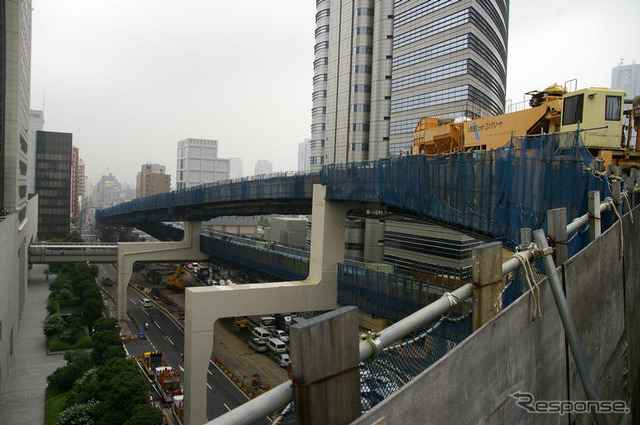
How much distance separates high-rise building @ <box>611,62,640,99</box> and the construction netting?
58473 mm

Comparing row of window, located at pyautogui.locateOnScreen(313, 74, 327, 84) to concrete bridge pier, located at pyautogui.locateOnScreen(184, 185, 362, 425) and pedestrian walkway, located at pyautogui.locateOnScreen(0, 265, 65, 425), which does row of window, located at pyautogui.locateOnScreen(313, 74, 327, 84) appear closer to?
concrete bridge pier, located at pyautogui.locateOnScreen(184, 185, 362, 425)

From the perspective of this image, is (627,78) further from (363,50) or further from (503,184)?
(503,184)

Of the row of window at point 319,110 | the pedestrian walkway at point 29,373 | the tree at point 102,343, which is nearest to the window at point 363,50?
the row of window at point 319,110

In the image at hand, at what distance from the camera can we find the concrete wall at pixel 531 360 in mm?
2793

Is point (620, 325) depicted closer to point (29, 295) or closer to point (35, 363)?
point (35, 363)

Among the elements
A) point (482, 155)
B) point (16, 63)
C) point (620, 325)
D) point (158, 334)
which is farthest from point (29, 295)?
point (620, 325)

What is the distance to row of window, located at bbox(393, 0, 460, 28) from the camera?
1447 inches

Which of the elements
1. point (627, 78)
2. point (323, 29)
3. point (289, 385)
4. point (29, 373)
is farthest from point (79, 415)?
point (627, 78)

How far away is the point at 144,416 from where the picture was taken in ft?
58.5

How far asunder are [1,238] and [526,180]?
23.7 meters

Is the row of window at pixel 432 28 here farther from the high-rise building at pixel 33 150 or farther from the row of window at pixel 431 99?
the high-rise building at pixel 33 150

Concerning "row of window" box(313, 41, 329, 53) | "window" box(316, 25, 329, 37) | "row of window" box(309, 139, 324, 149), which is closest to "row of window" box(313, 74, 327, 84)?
"row of window" box(313, 41, 329, 53)

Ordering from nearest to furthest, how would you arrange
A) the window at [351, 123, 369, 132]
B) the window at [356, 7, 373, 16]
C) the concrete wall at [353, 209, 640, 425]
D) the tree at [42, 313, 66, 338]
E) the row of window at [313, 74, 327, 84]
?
the concrete wall at [353, 209, 640, 425] < the tree at [42, 313, 66, 338] < the window at [356, 7, 373, 16] < the window at [351, 123, 369, 132] < the row of window at [313, 74, 327, 84]

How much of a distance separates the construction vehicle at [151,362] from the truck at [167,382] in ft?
3.21
